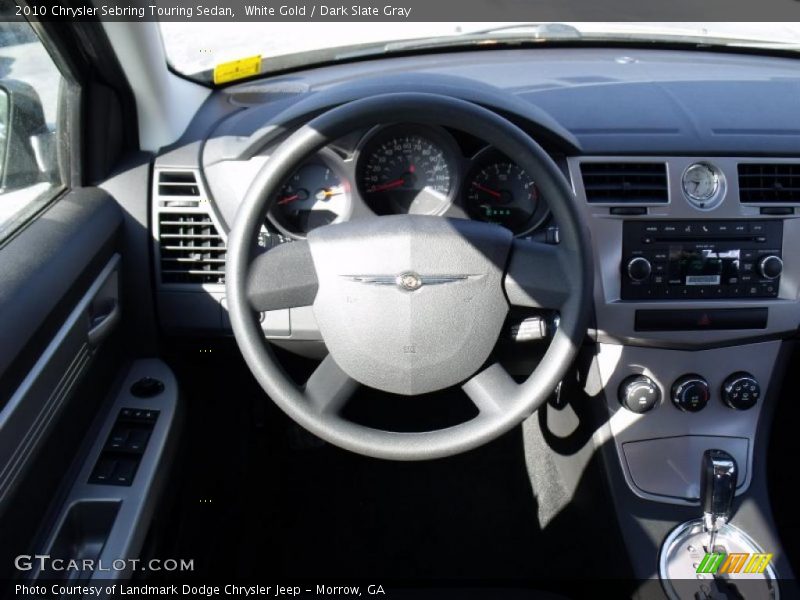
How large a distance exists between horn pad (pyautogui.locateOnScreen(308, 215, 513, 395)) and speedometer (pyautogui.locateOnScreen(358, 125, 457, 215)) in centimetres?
33

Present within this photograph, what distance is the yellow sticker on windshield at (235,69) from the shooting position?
2.31 m

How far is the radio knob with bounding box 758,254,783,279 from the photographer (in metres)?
1.98

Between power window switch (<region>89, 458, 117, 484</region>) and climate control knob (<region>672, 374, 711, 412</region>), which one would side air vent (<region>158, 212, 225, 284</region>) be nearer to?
power window switch (<region>89, 458, 117, 484</region>)

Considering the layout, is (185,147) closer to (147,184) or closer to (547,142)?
(147,184)

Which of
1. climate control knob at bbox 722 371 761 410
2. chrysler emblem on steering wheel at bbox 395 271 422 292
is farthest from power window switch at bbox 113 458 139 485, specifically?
climate control knob at bbox 722 371 761 410

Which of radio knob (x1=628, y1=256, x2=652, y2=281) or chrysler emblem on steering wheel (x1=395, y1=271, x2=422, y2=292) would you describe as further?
radio knob (x1=628, y1=256, x2=652, y2=281)

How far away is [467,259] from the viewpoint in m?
1.50

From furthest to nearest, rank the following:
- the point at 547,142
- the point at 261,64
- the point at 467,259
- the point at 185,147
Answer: the point at 261,64
the point at 185,147
the point at 547,142
the point at 467,259

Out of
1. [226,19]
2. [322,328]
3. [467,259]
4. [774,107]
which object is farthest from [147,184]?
[774,107]

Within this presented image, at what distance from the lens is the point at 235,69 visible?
2.31 m

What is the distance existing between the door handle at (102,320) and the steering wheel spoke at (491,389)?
2.86 feet

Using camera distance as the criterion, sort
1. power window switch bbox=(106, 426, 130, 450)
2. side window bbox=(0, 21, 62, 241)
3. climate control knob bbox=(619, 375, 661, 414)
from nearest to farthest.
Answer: side window bbox=(0, 21, 62, 241) → power window switch bbox=(106, 426, 130, 450) → climate control knob bbox=(619, 375, 661, 414)

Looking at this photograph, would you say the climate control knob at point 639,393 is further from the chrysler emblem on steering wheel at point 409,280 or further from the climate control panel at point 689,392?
the chrysler emblem on steering wheel at point 409,280

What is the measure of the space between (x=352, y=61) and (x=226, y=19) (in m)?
0.44
